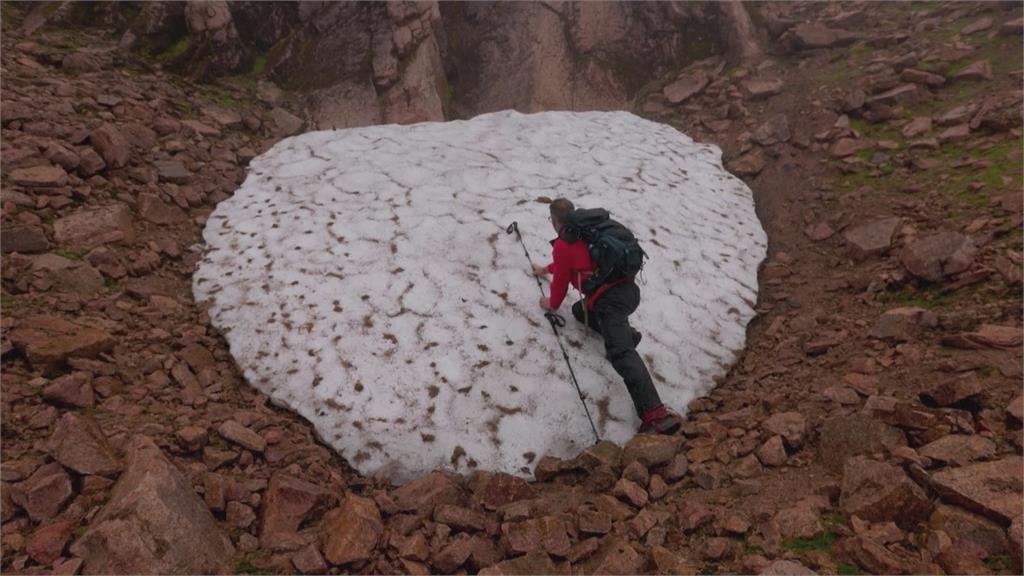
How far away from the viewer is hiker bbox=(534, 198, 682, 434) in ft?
18.3

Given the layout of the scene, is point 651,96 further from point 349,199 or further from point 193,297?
point 193,297

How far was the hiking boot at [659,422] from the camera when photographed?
17.9 ft

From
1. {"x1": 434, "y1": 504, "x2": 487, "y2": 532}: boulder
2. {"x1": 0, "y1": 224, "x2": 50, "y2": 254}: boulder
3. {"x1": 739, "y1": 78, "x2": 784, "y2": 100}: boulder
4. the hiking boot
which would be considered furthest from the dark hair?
{"x1": 739, "y1": 78, "x2": 784, "y2": 100}: boulder

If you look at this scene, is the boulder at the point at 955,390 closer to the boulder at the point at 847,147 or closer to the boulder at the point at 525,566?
the boulder at the point at 525,566

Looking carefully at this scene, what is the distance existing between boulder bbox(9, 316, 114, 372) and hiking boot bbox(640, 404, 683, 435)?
5417mm

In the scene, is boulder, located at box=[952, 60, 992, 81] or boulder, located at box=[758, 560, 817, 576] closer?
boulder, located at box=[758, 560, 817, 576]

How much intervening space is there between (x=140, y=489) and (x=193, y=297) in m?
3.57

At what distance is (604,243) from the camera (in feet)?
18.9

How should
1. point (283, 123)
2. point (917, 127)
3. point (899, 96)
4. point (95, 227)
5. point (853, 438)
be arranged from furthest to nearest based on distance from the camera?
point (283, 123) → point (899, 96) → point (917, 127) → point (95, 227) → point (853, 438)

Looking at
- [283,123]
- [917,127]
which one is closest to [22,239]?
[283,123]

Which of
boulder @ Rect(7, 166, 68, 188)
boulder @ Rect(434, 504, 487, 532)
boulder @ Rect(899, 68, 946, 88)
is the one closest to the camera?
boulder @ Rect(434, 504, 487, 532)

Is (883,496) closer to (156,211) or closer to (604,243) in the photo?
(604,243)

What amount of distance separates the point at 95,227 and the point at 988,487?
912 cm

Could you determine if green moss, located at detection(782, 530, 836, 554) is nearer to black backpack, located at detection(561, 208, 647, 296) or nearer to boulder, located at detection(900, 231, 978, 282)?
black backpack, located at detection(561, 208, 647, 296)
